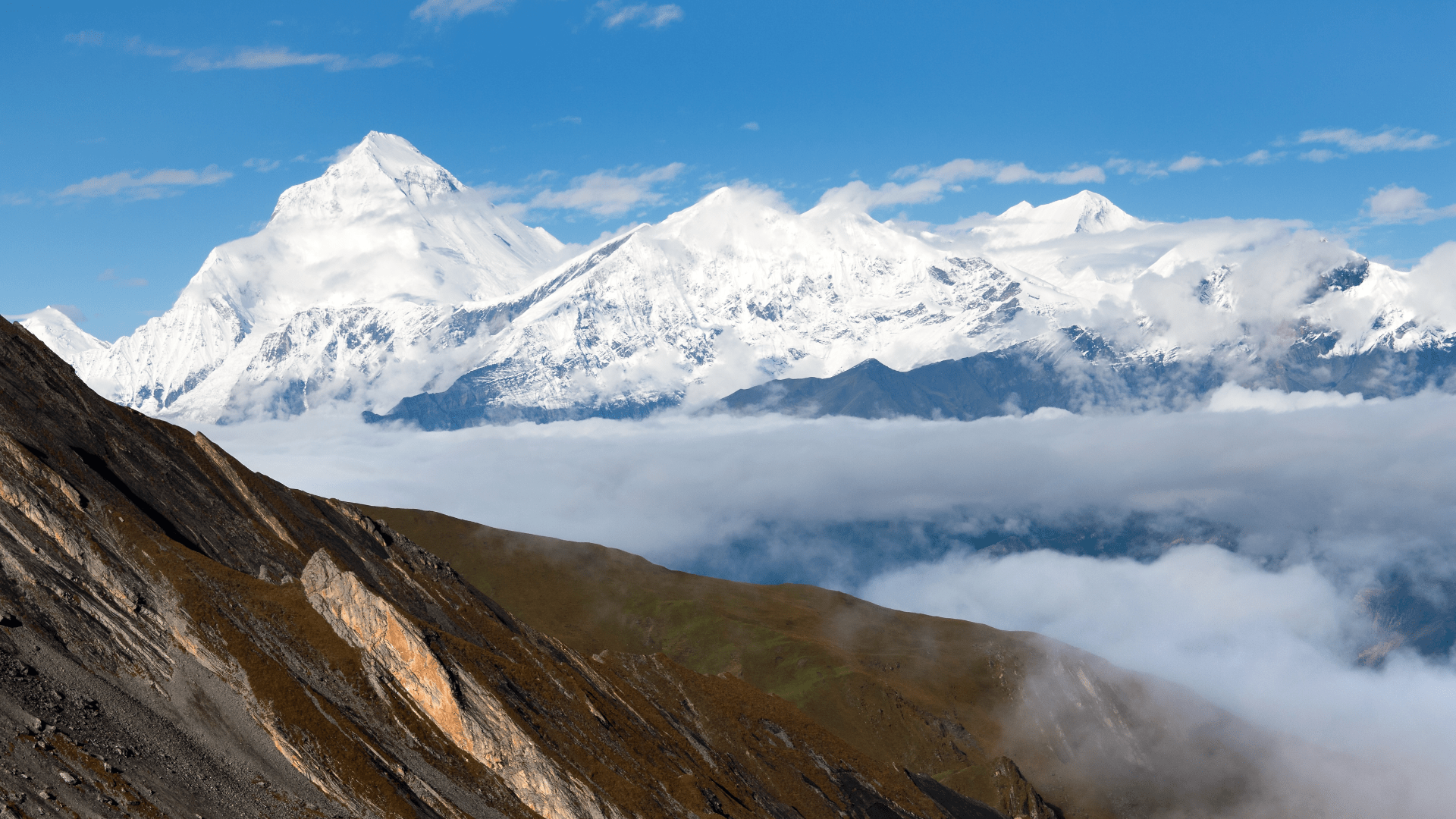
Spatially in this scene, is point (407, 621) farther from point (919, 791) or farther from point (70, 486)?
point (919, 791)

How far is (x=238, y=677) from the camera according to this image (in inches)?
3236

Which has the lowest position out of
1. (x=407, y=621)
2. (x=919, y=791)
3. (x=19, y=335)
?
(x=919, y=791)

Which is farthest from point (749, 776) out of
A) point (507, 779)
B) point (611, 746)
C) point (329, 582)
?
point (329, 582)

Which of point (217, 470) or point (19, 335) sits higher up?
point (19, 335)

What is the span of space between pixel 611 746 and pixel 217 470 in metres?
61.4

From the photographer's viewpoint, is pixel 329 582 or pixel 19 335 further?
pixel 19 335

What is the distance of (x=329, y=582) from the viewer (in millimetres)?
101125

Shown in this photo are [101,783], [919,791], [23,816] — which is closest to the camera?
[23,816]

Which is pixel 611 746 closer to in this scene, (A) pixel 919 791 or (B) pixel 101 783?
(B) pixel 101 783

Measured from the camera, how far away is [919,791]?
161875mm

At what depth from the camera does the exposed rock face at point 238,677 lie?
7206cm

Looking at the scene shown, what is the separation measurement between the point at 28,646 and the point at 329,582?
2861 cm

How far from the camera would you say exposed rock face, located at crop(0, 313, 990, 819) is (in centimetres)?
7206

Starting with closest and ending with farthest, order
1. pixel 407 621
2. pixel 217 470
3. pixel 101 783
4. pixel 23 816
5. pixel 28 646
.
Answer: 1. pixel 23 816
2. pixel 101 783
3. pixel 28 646
4. pixel 407 621
5. pixel 217 470
